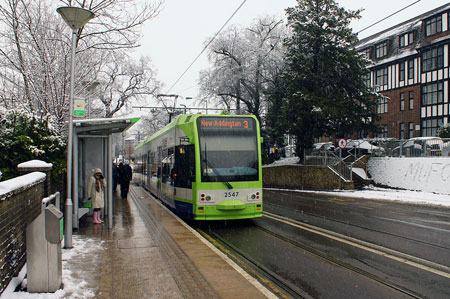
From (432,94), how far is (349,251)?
33.0 metres

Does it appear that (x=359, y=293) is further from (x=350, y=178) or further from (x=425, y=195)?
(x=350, y=178)

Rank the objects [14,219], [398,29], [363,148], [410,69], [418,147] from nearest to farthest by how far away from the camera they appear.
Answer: [14,219] < [418,147] < [363,148] < [410,69] < [398,29]

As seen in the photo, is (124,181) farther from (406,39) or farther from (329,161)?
(406,39)

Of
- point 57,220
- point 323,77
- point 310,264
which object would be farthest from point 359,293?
point 323,77

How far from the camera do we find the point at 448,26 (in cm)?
3397

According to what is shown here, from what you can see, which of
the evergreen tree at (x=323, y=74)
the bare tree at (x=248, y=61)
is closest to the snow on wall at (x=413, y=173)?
the evergreen tree at (x=323, y=74)

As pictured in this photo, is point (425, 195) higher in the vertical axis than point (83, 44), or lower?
lower

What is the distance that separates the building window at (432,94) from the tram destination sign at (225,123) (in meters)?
30.1

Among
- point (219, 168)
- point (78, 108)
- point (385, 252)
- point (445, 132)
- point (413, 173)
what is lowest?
point (385, 252)

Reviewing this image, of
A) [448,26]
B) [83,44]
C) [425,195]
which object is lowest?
[425,195]

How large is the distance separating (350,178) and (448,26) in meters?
19.1

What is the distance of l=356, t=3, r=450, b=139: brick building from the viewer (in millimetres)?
34500

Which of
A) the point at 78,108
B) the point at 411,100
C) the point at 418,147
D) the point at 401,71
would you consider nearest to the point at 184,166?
the point at 78,108

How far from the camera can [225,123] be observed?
11.0 metres
